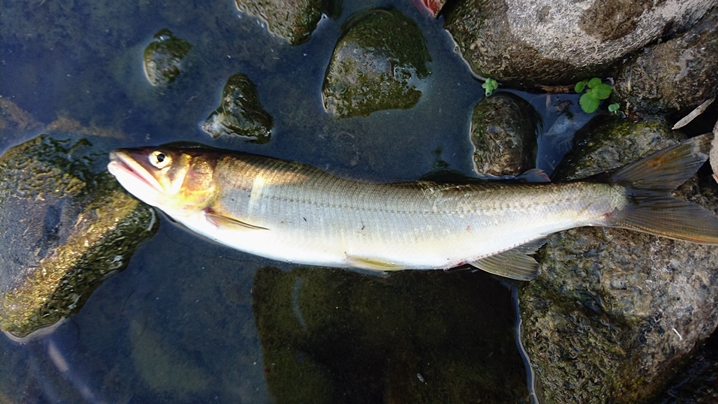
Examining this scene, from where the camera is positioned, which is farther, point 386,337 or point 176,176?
point 386,337

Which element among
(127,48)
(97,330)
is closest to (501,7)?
(127,48)

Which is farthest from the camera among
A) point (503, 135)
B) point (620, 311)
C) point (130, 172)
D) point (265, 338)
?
point (265, 338)

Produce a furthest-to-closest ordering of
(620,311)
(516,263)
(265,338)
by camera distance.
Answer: (265,338), (516,263), (620,311)

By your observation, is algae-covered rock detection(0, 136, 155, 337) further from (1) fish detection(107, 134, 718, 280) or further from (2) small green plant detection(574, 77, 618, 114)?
(2) small green plant detection(574, 77, 618, 114)

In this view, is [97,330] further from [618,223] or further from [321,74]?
[618,223]

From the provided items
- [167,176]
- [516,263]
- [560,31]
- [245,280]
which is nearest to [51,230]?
[167,176]

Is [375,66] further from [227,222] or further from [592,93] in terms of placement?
[592,93]

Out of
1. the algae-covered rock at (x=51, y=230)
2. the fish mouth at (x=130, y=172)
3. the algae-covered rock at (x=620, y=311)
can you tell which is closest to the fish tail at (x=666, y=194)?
the algae-covered rock at (x=620, y=311)

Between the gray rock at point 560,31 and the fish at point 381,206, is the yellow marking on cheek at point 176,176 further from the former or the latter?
the gray rock at point 560,31
